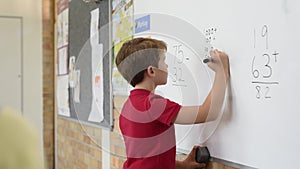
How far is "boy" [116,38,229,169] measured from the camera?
154 centimetres

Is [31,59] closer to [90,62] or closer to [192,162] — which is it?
[90,62]

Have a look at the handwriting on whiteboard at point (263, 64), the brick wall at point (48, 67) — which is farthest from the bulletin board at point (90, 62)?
the handwriting on whiteboard at point (263, 64)

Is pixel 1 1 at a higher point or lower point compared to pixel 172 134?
higher

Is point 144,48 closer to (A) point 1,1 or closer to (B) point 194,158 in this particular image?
(B) point 194,158

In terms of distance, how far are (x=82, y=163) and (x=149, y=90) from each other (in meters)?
1.88

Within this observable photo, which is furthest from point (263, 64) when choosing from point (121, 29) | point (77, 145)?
point (77, 145)

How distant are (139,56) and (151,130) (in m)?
0.30

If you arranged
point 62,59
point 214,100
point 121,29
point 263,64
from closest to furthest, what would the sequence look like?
point 263,64 < point 214,100 < point 121,29 < point 62,59

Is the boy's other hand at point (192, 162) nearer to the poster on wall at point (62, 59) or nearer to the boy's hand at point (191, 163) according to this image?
the boy's hand at point (191, 163)

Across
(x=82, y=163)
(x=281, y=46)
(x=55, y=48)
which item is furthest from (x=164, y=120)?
(x=55, y=48)

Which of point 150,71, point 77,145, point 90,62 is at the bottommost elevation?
point 77,145

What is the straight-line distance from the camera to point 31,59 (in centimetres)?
449

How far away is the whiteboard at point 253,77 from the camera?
48.9 inches

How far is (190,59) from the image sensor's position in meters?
1.73
